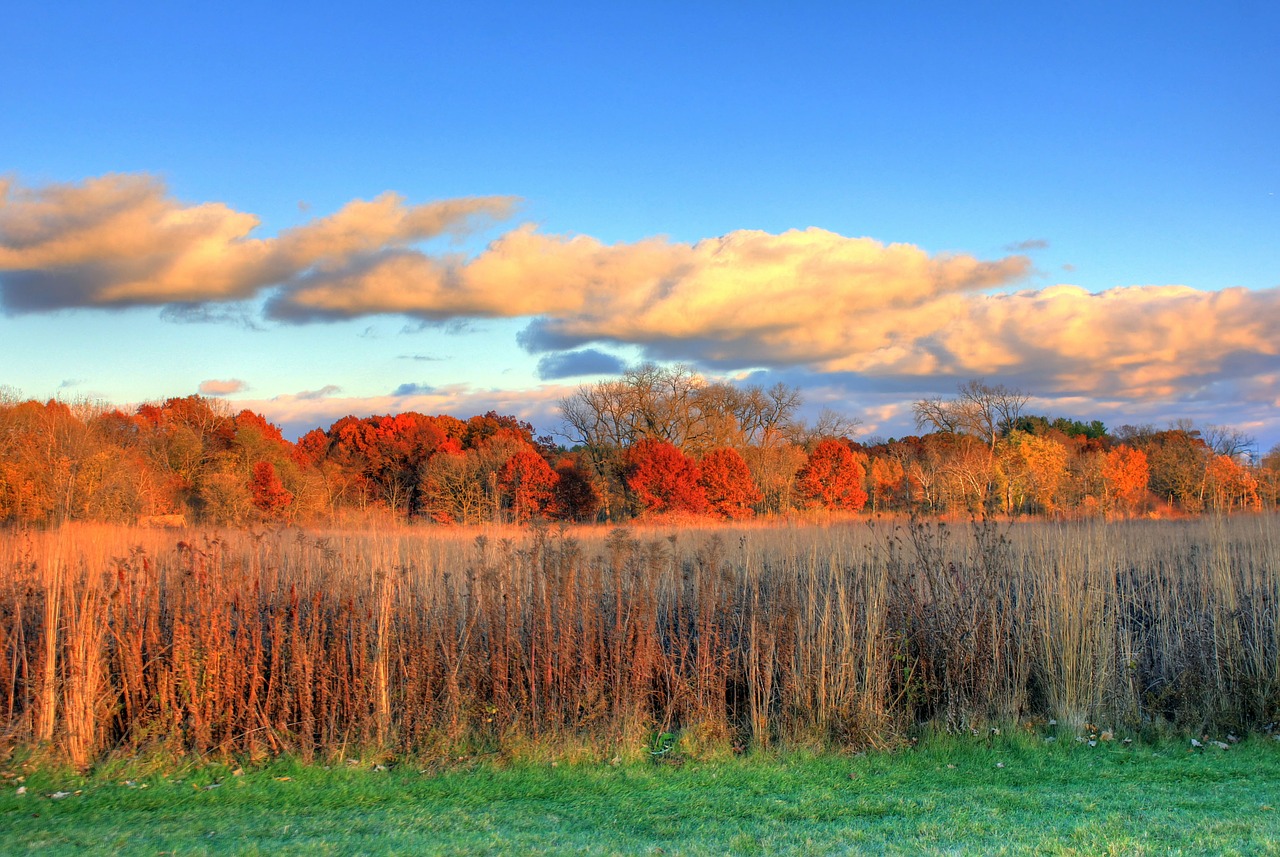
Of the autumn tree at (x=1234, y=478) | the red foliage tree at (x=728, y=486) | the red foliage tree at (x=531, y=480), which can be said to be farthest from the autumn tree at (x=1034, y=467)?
the red foliage tree at (x=531, y=480)

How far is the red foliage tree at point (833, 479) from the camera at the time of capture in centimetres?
3894

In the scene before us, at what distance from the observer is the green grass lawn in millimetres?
4703

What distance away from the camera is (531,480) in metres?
34.4

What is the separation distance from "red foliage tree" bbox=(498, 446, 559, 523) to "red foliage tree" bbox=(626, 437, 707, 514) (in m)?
3.49

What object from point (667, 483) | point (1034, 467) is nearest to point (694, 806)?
point (667, 483)

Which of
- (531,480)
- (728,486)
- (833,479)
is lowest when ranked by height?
(728,486)

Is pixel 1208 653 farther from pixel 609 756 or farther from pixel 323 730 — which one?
pixel 323 730

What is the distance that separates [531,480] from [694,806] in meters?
29.3

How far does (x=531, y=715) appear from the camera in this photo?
697 centimetres

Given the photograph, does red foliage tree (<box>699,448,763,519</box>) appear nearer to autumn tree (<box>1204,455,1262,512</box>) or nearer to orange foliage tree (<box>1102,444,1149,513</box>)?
orange foliage tree (<box>1102,444,1149,513</box>)

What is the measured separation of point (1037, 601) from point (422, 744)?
582 centimetres

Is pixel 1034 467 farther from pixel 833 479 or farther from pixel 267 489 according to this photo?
pixel 267 489

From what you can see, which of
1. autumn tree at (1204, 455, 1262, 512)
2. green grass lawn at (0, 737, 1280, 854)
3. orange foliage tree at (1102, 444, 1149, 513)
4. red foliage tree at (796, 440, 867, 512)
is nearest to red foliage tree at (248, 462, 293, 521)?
red foliage tree at (796, 440, 867, 512)

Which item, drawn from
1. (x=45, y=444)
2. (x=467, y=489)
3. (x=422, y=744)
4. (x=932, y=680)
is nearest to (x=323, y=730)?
(x=422, y=744)
